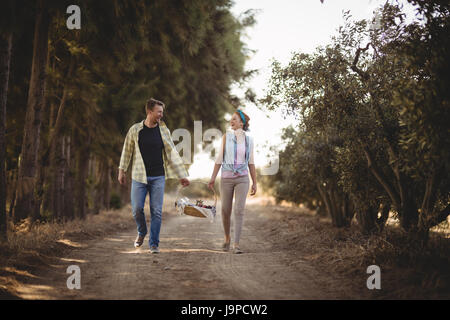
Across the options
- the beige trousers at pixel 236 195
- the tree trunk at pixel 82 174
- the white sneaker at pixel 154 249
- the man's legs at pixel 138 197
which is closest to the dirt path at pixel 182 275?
the white sneaker at pixel 154 249

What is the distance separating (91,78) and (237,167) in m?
6.68

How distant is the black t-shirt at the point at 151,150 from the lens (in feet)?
23.6

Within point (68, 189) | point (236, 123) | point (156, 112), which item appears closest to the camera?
point (156, 112)

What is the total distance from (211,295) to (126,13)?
651 cm

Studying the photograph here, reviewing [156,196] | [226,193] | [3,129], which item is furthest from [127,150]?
[3,129]

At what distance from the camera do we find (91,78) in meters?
12.3

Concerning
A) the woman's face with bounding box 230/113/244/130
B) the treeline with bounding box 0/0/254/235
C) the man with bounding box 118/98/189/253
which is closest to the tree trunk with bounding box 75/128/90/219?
the treeline with bounding box 0/0/254/235

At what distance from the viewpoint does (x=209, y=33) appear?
50.5 ft

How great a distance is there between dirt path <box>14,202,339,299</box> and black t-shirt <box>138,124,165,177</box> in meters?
1.46

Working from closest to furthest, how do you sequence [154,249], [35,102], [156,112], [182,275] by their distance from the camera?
[182,275]
[156,112]
[154,249]
[35,102]

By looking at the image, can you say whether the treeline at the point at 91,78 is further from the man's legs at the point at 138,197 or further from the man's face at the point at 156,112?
the man's face at the point at 156,112

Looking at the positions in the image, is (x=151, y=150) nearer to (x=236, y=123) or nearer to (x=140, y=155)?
(x=140, y=155)
